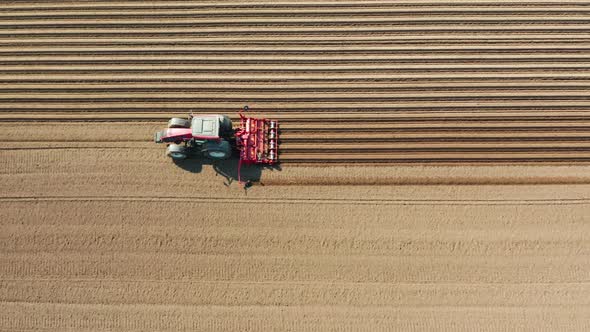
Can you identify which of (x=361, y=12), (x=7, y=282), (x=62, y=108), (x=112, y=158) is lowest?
(x=7, y=282)

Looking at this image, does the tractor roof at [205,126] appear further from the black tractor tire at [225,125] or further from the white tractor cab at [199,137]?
the black tractor tire at [225,125]

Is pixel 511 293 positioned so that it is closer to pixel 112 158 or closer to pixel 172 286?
pixel 172 286

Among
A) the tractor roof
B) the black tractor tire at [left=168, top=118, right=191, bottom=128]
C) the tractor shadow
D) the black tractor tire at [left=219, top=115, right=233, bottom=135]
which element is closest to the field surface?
the tractor shadow

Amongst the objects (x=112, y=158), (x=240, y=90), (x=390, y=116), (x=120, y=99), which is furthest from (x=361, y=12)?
(x=112, y=158)

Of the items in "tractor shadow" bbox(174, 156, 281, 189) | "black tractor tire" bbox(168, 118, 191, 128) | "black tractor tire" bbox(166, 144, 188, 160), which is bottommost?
"tractor shadow" bbox(174, 156, 281, 189)

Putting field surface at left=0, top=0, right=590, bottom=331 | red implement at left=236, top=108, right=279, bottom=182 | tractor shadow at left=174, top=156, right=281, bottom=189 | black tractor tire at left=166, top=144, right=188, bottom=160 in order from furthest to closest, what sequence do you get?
tractor shadow at left=174, top=156, right=281, bottom=189, red implement at left=236, top=108, right=279, bottom=182, black tractor tire at left=166, top=144, right=188, bottom=160, field surface at left=0, top=0, right=590, bottom=331

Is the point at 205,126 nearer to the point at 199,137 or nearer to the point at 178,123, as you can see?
the point at 199,137

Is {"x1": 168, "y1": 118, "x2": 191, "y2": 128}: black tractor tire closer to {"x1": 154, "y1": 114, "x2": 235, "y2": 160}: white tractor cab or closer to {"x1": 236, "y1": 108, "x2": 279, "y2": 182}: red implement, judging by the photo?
{"x1": 154, "y1": 114, "x2": 235, "y2": 160}: white tractor cab
